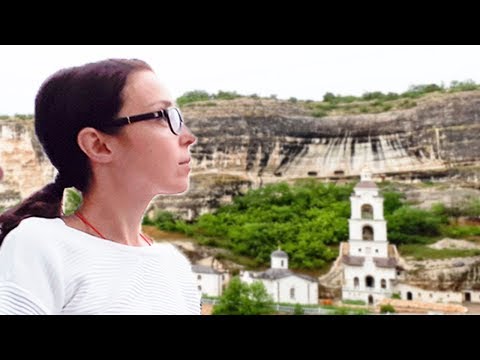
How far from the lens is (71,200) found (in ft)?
7.64

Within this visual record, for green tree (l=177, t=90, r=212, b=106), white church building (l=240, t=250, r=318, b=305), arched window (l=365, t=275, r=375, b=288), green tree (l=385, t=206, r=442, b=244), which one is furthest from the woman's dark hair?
green tree (l=385, t=206, r=442, b=244)

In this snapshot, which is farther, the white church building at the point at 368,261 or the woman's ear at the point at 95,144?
the white church building at the point at 368,261

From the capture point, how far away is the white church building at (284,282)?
5336mm

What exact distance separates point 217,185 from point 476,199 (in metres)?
2.89

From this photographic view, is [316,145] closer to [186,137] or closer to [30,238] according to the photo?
[186,137]

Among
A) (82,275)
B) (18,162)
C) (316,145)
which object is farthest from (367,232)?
(82,275)

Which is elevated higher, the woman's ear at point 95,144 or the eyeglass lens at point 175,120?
the eyeglass lens at point 175,120

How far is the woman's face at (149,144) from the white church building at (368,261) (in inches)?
143

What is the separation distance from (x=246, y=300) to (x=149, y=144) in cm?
335

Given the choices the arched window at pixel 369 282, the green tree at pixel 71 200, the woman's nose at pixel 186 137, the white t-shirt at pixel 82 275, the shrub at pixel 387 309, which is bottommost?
the white t-shirt at pixel 82 275

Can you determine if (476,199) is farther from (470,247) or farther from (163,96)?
(163,96)

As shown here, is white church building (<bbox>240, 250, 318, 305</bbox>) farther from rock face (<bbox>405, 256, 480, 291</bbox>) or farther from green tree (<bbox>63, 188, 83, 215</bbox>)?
green tree (<bbox>63, 188, 83, 215</bbox>)

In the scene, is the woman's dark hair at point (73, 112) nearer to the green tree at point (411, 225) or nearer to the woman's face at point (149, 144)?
the woman's face at point (149, 144)

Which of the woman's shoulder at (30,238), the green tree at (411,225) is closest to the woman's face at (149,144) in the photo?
the woman's shoulder at (30,238)
